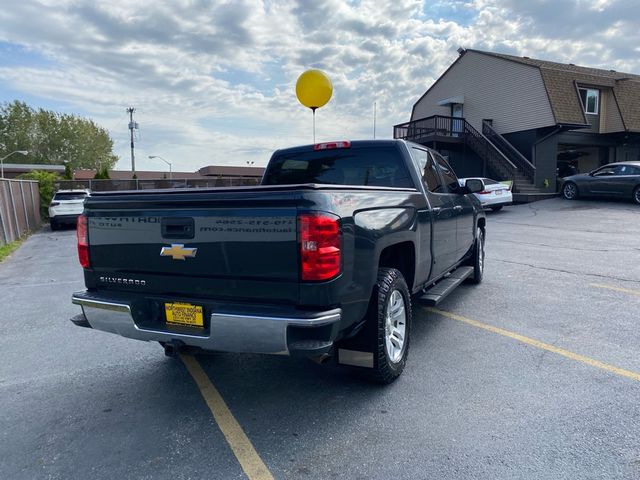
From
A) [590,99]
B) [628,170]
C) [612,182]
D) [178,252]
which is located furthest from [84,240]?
[590,99]

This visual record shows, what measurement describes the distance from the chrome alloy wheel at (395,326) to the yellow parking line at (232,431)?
1256 millimetres

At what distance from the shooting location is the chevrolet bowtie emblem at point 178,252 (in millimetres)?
3113

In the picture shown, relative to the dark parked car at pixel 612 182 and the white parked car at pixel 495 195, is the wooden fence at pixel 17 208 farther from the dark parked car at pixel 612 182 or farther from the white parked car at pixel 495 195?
the dark parked car at pixel 612 182

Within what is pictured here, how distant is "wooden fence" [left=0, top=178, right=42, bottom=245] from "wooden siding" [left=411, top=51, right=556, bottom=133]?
2317 cm

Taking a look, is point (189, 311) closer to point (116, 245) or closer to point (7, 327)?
point (116, 245)

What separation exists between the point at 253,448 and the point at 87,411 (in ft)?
4.62

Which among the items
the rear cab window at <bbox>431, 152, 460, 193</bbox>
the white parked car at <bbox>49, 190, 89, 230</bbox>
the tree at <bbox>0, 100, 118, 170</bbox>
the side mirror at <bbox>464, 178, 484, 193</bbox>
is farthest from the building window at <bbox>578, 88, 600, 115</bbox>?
the tree at <bbox>0, 100, 118, 170</bbox>

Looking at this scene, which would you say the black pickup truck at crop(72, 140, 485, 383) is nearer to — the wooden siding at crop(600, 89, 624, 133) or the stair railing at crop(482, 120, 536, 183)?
the stair railing at crop(482, 120, 536, 183)

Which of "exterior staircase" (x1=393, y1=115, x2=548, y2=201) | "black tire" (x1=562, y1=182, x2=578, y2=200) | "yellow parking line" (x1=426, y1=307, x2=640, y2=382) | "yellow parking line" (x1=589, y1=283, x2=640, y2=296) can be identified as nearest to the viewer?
"yellow parking line" (x1=426, y1=307, x2=640, y2=382)

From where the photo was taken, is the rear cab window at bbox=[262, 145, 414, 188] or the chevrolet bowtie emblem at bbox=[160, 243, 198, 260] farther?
Result: the rear cab window at bbox=[262, 145, 414, 188]

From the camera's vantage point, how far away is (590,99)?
84.4ft

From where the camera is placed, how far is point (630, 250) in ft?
32.8

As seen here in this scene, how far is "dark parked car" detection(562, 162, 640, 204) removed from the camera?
18.1 meters

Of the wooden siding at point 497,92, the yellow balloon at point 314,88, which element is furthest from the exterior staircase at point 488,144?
the yellow balloon at point 314,88
